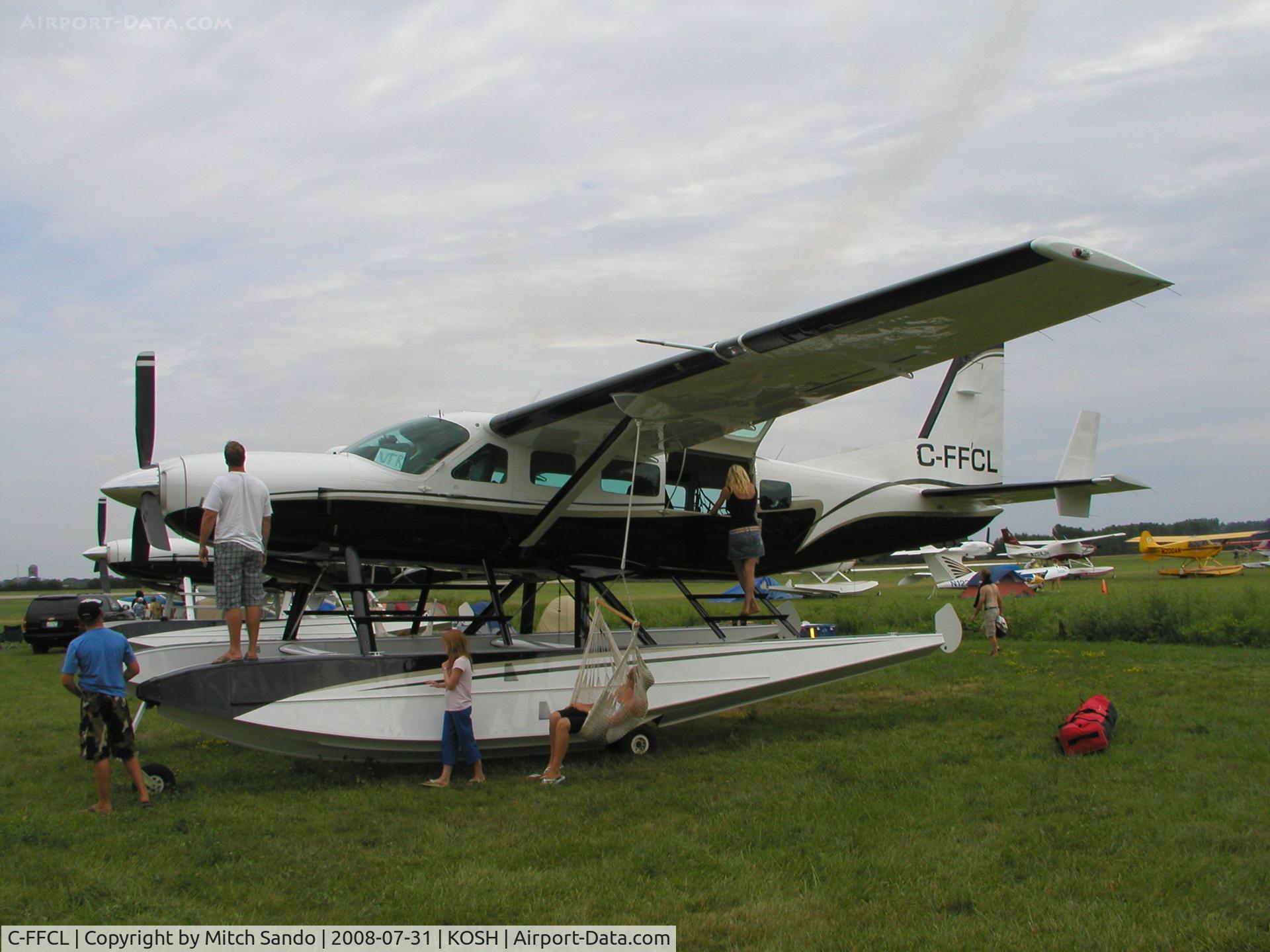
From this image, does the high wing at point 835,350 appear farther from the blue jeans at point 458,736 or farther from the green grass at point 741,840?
the green grass at point 741,840

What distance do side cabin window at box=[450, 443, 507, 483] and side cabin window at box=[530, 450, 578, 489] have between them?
1.05ft

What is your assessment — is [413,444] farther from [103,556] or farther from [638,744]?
[103,556]

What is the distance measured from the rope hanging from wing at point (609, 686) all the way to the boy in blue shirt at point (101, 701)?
3.17 m

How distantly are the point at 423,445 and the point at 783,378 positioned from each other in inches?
129

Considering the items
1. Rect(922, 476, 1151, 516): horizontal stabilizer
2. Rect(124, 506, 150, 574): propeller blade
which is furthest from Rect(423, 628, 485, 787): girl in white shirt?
Rect(922, 476, 1151, 516): horizontal stabilizer

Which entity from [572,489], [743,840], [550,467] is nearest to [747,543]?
[572,489]

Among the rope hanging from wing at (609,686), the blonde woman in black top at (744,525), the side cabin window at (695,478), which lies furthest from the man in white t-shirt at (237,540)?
the blonde woman in black top at (744,525)

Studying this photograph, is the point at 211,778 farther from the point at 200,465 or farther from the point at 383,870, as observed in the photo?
the point at 383,870

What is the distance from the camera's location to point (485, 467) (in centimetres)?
868

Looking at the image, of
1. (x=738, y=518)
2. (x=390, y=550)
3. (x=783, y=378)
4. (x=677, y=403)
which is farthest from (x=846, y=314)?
(x=390, y=550)

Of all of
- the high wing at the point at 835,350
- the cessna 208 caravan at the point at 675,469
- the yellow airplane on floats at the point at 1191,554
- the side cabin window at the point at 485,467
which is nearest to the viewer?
the high wing at the point at 835,350

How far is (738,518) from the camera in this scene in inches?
366

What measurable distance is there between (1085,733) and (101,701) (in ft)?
23.2

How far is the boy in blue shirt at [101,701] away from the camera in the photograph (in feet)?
20.2
